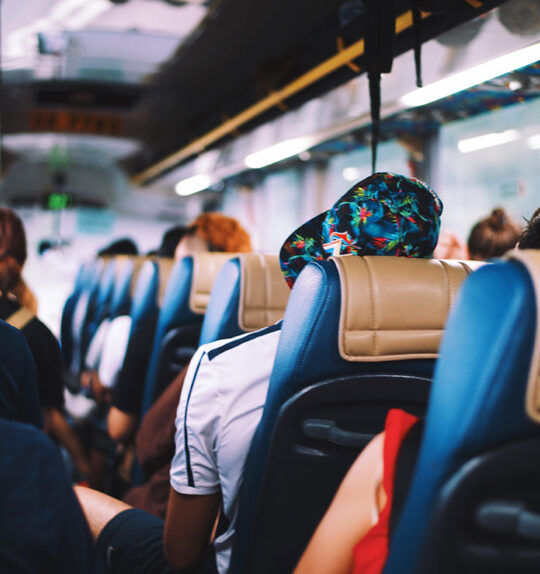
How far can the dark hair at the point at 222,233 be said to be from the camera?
3.01 m

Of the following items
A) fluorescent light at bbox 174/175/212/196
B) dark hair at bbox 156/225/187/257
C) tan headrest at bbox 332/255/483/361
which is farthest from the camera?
fluorescent light at bbox 174/175/212/196

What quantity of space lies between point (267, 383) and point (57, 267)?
11458 mm

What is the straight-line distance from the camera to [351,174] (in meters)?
6.09

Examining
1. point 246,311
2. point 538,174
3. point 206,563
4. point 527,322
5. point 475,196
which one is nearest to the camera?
point 527,322

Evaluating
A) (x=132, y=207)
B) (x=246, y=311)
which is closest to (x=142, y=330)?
(x=246, y=311)

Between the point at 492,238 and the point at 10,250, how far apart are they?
2276mm

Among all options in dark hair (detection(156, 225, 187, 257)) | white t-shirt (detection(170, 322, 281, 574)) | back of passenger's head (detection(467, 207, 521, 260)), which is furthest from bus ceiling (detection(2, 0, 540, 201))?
dark hair (detection(156, 225, 187, 257))

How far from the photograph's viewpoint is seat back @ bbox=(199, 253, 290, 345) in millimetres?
1846

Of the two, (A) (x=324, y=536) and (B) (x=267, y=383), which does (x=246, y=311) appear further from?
(A) (x=324, y=536)

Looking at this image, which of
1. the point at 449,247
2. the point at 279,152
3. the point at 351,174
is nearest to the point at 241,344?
the point at 449,247

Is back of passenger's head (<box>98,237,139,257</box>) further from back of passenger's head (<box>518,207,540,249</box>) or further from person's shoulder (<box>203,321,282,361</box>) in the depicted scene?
back of passenger's head (<box>518,207,540,249</box>)

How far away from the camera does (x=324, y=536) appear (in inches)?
39.0

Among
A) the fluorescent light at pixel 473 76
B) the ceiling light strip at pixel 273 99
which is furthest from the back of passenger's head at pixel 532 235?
the ceiling light strip at pixel 273 99

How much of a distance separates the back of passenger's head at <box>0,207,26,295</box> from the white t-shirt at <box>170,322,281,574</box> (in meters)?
1.09
